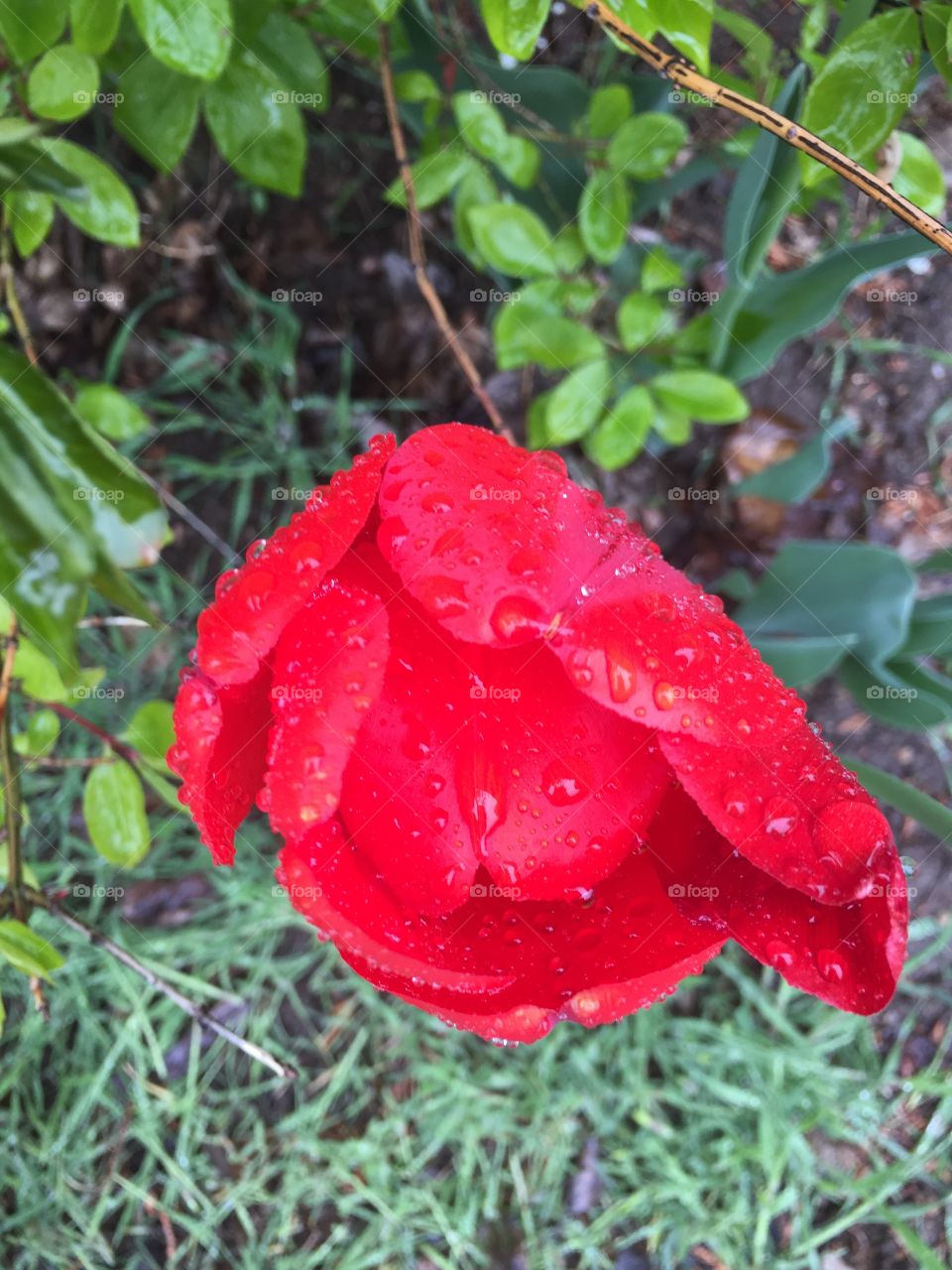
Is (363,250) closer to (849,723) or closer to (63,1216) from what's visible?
(849,723)

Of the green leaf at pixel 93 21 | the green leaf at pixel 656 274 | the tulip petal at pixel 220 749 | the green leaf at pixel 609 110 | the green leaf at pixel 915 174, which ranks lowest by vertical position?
the tulip petal at pixel 220 749

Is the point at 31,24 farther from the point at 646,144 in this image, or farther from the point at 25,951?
the point at 25,951

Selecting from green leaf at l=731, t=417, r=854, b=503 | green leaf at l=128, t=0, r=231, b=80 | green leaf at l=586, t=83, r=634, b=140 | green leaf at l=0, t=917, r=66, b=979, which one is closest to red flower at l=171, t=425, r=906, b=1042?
green leaf at l=0, t=917, r=66, b=979

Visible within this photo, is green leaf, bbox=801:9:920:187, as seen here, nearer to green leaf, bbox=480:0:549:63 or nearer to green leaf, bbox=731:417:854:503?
green leaf, bbox=480:0:549:63

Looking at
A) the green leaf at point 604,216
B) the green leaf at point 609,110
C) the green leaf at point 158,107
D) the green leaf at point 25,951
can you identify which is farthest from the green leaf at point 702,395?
the green leaf at point 25,951

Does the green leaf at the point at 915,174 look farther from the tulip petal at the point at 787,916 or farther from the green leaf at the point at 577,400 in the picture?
the tulip petal at the point at 787,916

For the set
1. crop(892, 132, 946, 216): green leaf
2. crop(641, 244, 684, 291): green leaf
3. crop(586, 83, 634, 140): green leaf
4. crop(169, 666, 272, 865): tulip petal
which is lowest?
crop(169, 666, 272, 865): tulip petal

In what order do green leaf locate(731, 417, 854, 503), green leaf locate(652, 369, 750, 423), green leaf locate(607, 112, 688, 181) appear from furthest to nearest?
green leaf locate(731, 417, 854, 503) → green leaf locate(652, 369, 750, 423) → green leaf locate(607, 112, 688, 181)
